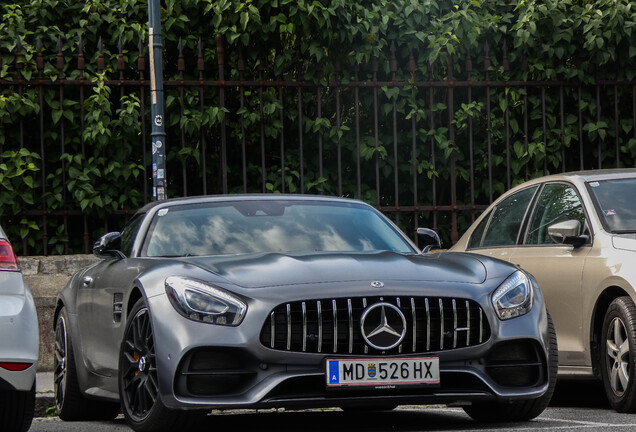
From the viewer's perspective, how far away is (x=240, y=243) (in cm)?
746

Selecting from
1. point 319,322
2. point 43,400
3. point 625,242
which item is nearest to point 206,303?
point 319,322

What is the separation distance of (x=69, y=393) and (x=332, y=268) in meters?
2.59

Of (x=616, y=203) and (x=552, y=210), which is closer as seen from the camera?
(x=616, y=203)

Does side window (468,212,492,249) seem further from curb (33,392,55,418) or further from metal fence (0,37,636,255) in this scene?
curb (33,392,55,418)

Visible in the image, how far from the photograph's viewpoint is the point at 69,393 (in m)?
8.34

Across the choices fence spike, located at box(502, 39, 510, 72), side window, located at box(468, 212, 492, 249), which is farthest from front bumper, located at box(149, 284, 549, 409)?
fence spike, located at box(502, 39, 510, 72)

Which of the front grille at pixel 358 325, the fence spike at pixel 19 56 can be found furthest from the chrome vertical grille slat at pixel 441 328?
the fence spike at pixel 19 56

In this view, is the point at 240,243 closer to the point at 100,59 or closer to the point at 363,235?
the point at 363,235

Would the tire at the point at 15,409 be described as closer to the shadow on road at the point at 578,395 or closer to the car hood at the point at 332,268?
the car hood at the point at 332,268

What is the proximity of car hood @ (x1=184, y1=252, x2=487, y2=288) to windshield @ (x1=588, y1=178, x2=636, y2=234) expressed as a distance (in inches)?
67.8

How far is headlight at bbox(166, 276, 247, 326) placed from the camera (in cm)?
622

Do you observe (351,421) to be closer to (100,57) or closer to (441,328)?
(441,328)

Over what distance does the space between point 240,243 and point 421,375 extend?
162 centimetres

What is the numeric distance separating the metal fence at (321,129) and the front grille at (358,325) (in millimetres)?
5938
